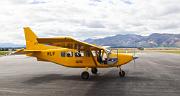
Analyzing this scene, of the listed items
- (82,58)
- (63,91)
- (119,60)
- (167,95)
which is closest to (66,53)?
(82,58)

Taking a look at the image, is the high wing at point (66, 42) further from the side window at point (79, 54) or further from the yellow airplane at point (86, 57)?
the side window at point (79, 54)

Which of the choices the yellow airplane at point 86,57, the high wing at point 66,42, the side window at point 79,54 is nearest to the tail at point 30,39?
the yellow airplane at point 86,57

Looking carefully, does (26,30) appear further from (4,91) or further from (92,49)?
(4,91)

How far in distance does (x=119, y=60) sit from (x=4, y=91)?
798 cm

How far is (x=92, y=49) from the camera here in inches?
757

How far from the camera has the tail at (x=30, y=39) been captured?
22184 mm

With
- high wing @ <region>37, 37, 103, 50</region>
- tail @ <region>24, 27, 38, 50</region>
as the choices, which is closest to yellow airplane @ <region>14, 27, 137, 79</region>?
high wing @ <region>37, 37, 103, 50</region>

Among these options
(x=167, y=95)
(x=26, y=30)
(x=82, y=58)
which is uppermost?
(x=26, y=30)

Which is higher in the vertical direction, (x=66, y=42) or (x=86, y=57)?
(x=66, y=42)

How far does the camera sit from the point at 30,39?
22.3 m

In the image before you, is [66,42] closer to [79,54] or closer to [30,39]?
[79,54]

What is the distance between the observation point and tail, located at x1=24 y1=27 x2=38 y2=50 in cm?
2218

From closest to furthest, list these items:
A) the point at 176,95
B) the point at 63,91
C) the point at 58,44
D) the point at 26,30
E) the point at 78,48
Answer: the point at 176,95 → the point at 63,91 → the point at 58,44 → the point at 78,48 → the point at 26,30

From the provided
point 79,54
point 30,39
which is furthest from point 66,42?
point 30,39
